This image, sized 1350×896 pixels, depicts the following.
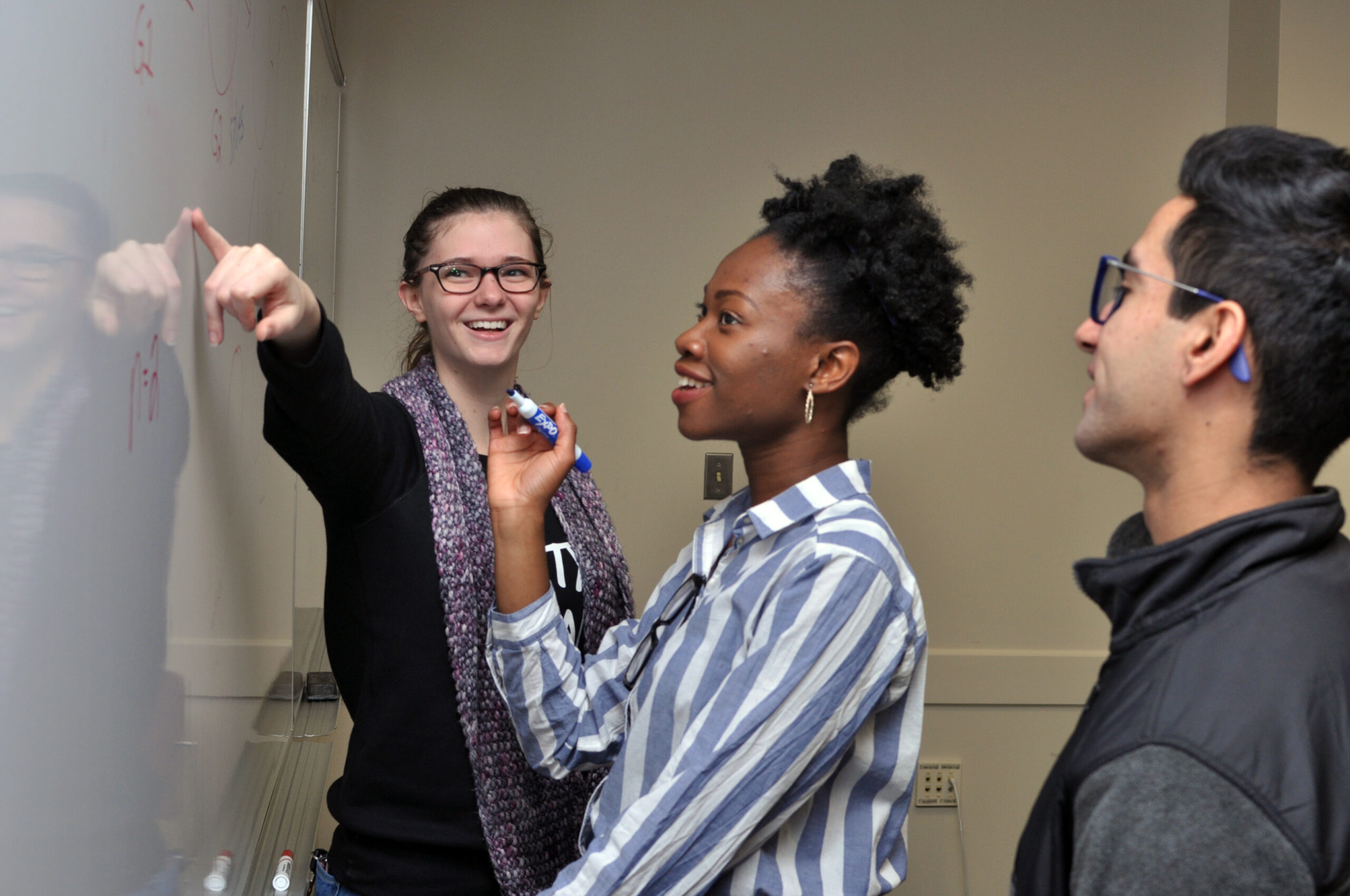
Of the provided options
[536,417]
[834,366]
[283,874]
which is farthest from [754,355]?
[283,874]

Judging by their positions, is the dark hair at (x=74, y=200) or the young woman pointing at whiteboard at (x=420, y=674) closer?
the dark hair at (x=74, y=200)

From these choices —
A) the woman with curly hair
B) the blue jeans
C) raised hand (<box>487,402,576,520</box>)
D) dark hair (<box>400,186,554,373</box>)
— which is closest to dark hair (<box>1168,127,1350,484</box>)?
the woman with curly hair

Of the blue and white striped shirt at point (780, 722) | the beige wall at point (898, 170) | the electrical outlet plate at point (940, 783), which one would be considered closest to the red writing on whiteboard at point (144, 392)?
the blue and white striped shirt at point (780, 722)

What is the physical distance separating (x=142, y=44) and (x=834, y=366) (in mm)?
709

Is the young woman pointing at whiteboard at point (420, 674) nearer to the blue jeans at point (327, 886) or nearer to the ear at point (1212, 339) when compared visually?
the blue jeans at point (327, 886)

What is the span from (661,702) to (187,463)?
19.1 inches

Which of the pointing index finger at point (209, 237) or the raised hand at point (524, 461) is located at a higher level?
the pointing index finger at point (209, 237)

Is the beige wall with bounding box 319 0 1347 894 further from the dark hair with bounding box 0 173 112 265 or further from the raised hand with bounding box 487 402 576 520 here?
Result: the dark hair with bounding box 0 173 112 265

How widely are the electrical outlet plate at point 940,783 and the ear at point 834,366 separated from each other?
209 cm

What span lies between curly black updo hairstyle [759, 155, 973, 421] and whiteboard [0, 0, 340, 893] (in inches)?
23.7

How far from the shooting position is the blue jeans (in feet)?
4.17

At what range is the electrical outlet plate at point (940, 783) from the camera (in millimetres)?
2961

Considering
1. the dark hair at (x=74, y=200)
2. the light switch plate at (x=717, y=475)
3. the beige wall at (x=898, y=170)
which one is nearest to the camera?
the dark hair at (x=74, y=200)

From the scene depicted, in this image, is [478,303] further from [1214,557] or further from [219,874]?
[1214,557]
